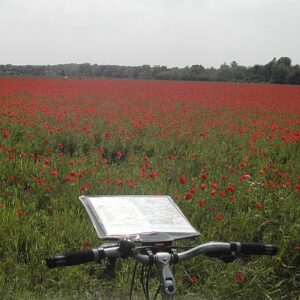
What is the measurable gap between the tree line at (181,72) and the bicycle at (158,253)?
49408 mm

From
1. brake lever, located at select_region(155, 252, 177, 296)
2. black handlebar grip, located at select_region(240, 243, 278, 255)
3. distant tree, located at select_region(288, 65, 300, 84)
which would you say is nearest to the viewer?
brake lever, located at select_region(155, 252, 177, 296)

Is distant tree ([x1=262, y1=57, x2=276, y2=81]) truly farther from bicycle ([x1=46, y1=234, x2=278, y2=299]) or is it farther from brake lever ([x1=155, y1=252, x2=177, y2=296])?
brake lever ([x1=155, y1=252, x2=177, y2=296])

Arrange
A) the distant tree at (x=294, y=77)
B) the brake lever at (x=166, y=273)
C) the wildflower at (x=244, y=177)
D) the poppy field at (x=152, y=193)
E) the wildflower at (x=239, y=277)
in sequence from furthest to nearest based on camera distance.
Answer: the distant tree at (x=294, y=77)
the wildflower at (x=244, y=177)
the poppy field at (x=152, y=193)
the wildflower at (x=239, y=277)
the brake lever at (x=166, y=273)

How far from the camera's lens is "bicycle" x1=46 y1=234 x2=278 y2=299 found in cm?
157

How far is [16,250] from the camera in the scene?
12.6 ft

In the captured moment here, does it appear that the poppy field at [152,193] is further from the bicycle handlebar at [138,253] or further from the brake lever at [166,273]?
the brake lever at [166,273]

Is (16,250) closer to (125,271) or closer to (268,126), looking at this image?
(125,271)

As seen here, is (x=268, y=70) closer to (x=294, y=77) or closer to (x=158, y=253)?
(x=294, y=77)

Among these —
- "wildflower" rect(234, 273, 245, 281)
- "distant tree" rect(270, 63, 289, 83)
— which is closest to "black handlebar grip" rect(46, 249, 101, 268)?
"wildflower" rect(234, 273, 245, 281)

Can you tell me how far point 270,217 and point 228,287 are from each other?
125 cm

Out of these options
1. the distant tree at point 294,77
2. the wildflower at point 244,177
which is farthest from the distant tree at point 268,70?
the wildflower at point 244,177

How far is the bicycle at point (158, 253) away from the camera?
5.16 ft

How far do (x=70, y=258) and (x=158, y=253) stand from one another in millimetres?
297

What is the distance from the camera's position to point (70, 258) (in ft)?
5.22
